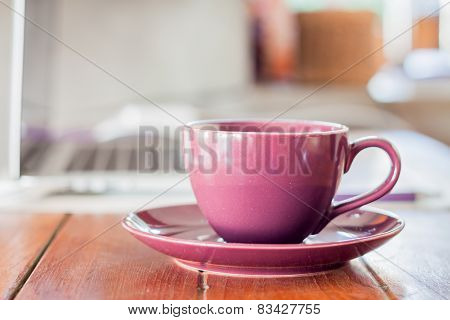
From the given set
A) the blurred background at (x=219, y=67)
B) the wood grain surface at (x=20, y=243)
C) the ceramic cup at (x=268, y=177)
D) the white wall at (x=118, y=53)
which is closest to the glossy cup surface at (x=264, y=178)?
the ceramic cup at (x=268, y=177)

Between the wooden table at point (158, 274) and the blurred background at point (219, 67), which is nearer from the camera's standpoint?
the wooden table at point (158, 274)

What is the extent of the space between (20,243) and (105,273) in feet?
0.41

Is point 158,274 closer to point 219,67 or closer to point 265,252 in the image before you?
point 265,252

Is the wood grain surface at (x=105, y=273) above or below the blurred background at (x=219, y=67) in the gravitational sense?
below

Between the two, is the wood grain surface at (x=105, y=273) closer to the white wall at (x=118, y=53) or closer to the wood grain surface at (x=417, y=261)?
the wood grain surface at (x=417, y=261)

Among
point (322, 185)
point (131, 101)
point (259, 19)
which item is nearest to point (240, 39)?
point (259, 19)

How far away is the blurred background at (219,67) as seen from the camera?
2250mm

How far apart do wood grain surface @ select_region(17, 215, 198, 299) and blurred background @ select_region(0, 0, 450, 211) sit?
97 cm

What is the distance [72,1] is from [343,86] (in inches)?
42.1

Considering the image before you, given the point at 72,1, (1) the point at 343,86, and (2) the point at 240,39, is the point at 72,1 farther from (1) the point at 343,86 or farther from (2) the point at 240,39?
(1) the point at 343,86

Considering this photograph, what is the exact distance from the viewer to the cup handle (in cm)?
49

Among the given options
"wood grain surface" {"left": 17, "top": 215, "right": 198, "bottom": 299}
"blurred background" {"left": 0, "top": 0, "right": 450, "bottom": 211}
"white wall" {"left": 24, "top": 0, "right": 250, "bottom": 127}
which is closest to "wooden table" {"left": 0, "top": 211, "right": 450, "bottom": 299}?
"wood grain surface" {"left": 17, "top": 215, "right": 198, "bottom": 299}

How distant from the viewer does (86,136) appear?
1.94 meters

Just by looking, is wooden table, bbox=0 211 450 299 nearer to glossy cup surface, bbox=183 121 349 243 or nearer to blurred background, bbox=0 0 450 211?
glossy cup surface, bbox=183 121 349 243
